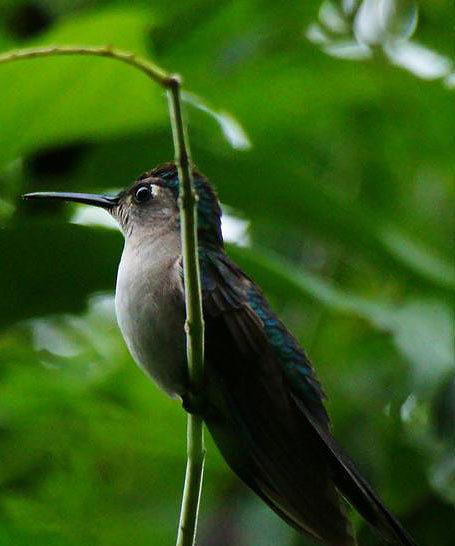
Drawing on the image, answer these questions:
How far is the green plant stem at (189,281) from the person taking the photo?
1956 mm

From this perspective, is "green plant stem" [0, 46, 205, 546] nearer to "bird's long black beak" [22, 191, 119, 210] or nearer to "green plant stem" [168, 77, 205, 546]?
"green plant stem" [168, 77, 205, 546]

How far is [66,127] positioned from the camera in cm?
359

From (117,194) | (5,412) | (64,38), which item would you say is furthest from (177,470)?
(64,38)

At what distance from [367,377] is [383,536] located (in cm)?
179

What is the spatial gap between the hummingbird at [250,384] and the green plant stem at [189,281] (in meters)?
0.32

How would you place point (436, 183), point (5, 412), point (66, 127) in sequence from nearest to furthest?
1. point (66, 127)
2. point (5, 412)
3. point (436, 183)

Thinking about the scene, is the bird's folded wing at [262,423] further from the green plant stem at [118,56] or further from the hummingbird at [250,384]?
the green plant stem at [118,56]

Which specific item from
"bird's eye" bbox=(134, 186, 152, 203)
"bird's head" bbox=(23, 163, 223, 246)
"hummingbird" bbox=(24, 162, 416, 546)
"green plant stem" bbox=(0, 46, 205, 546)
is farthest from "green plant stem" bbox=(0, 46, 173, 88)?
"bird's eye" bbox=(134, 186, 152, 203)

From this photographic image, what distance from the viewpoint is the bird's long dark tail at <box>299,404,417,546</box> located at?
8.36 ft

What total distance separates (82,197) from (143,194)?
27cm

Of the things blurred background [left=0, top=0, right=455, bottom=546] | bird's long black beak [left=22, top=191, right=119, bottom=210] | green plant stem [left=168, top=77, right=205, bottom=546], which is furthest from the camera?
blurred background [left=0, top=0, right=455, bottom=546]

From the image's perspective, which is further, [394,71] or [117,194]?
[394,71]

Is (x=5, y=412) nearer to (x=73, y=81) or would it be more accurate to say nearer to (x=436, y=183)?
(x=73, y=81)

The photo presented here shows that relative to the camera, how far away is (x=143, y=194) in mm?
3688
